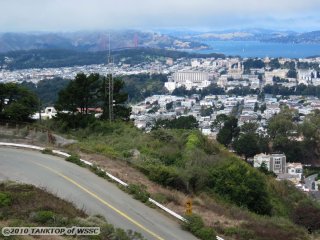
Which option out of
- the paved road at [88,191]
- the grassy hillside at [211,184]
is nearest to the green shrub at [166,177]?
the grassy hillside at [211,184]

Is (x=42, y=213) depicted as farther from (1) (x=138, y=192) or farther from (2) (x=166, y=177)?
(2) (x=166, y=177)

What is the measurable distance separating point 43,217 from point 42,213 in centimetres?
6

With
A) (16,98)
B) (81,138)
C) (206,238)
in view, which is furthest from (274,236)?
(16,98)

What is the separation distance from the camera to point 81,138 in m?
14.3

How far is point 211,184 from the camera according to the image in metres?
10.8

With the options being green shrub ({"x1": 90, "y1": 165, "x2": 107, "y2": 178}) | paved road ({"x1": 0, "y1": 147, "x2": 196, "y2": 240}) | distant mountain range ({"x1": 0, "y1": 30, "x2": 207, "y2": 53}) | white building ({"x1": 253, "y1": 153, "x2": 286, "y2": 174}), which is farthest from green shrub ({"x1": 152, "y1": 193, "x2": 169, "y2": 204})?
distant mountain range ({"x1": 0, "y1": 30, "x2": 207, "y2": 53})

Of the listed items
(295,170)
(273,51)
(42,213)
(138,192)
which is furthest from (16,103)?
(273,51)

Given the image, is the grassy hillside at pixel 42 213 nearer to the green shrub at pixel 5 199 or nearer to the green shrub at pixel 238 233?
the green shrub at pixel 5 199

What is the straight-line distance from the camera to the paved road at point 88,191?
7.40 m

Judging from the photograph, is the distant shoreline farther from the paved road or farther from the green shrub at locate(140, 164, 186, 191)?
the paved road

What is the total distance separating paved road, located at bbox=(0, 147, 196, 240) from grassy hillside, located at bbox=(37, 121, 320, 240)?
735mm

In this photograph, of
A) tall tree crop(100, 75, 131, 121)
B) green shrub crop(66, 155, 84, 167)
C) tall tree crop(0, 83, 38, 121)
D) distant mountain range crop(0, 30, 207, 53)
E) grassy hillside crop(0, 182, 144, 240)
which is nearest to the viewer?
grassy hillside crop(0, 182, 144, 240)

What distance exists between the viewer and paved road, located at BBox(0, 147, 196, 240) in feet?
24.3

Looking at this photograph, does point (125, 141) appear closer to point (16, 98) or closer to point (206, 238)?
point (16, 98)
